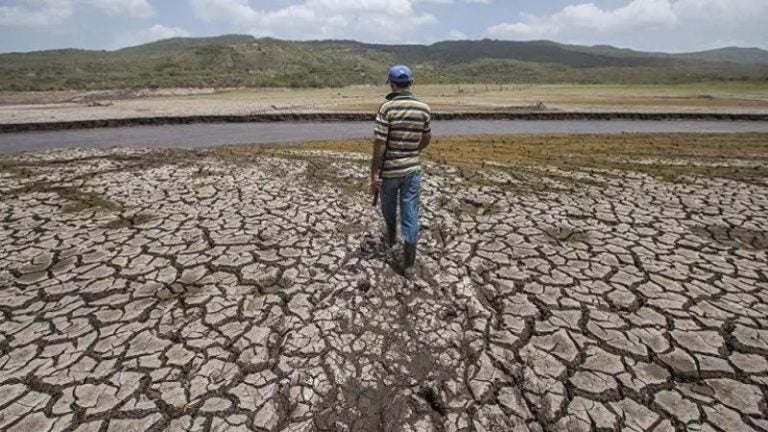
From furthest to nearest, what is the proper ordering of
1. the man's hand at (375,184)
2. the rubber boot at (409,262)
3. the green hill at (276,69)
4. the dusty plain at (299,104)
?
1. the green hill at (276,69)
2. the dusty plain at (299,104)
3. the rubber boot at (409,262)
4. the man's hand at (375,184)

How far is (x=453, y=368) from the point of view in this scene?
324 centimetres

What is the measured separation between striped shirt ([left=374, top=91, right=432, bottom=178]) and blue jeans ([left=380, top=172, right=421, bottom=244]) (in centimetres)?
9

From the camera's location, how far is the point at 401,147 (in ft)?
12.6

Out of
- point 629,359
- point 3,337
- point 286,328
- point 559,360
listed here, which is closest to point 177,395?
point 286,328

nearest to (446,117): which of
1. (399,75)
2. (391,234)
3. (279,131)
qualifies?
(279,131)

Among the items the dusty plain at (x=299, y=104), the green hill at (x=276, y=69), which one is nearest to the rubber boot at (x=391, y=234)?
the dusty plain at (x=299, y=104)

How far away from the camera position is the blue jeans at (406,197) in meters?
4.04

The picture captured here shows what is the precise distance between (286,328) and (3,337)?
7.75ft

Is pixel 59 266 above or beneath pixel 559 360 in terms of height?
above

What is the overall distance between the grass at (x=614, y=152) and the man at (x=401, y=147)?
5118 millimetres

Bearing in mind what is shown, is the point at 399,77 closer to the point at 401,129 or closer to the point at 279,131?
the point at 401,129

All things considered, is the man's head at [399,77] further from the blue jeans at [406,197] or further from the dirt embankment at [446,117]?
the dirt embankment at [446,117]

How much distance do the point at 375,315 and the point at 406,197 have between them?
46.2 inches

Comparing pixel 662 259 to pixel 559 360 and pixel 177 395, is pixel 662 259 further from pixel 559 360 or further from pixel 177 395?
pixel 177 395
